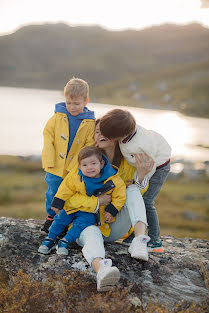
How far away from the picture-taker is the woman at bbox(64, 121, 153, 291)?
12.7 feet

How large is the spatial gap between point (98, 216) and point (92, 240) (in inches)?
17.9

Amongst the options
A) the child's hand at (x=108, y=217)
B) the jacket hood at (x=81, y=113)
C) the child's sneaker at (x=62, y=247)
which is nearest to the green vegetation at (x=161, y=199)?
the jacket hood at (x=81, y=113)

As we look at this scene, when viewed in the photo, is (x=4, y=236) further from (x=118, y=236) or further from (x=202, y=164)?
(x=202, y=164)

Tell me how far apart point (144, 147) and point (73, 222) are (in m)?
1.58

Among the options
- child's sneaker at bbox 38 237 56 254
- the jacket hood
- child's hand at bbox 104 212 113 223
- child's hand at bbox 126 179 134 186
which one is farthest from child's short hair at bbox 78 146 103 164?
child's sneaker at bbox 38 237 56 254

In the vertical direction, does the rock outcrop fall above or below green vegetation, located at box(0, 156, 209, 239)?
above

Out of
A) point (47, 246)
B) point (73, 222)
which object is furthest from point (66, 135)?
point (47, 246)

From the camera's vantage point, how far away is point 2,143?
50.2 meters

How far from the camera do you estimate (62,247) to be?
4.52 m

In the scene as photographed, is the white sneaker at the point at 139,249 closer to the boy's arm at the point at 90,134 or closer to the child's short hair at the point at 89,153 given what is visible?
the child's short hair at the point at 89,153

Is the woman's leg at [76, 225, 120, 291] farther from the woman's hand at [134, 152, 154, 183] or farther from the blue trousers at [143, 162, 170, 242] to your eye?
the blue trousers at [143, 162, 170, 242]

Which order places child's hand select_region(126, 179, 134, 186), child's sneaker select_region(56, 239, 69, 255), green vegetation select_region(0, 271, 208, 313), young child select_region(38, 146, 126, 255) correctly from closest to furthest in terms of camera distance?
green vegetation select_region(0, 271, 208, 313), child's sneaker select_region(56, 239, 69, 255), young child select_region(38, 146, 126, 255), child's hand select_region(126, 179, 134, 186)

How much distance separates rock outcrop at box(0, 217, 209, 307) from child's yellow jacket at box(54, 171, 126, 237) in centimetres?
64

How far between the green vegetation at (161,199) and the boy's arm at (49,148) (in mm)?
15477
